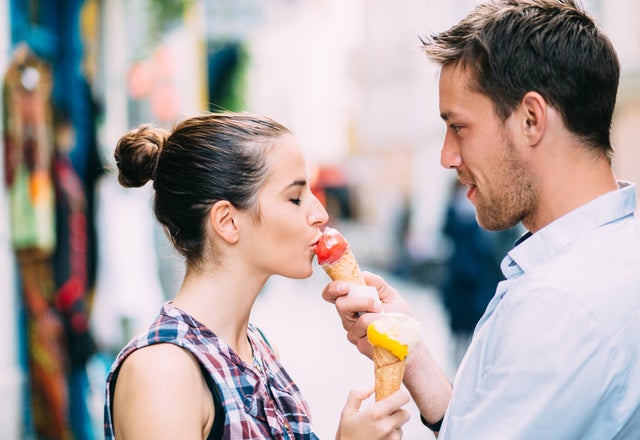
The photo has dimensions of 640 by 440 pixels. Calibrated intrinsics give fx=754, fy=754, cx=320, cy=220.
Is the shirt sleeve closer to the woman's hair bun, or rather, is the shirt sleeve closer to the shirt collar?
the shirt collar

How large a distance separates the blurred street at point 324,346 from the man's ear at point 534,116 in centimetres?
242

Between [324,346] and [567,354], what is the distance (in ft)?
33.9

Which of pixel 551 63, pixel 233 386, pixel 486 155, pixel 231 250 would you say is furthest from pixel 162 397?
pixel 551 63

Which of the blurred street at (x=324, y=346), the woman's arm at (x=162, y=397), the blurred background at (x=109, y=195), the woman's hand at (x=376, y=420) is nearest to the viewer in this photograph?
the woman's arm at (x=162, y=397)

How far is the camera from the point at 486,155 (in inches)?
83.7

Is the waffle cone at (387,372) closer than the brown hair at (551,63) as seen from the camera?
No

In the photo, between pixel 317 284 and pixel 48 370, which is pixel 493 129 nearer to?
pixel 48 370

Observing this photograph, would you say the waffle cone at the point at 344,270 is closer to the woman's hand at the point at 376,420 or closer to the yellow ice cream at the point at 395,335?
the yellow ice cream at the point at 395,335

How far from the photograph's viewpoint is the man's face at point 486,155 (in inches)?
82.4

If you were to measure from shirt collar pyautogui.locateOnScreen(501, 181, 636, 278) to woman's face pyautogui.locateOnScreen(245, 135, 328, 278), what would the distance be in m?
0.68

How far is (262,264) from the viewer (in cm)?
237

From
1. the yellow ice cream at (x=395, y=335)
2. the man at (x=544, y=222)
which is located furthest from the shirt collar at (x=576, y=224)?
the yellow ice cream at (x=395, y=335)

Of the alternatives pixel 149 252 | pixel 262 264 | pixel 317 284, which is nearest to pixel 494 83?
pixel 262 264

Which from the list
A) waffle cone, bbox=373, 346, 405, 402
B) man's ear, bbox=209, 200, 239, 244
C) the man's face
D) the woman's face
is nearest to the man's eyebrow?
the woman's face
